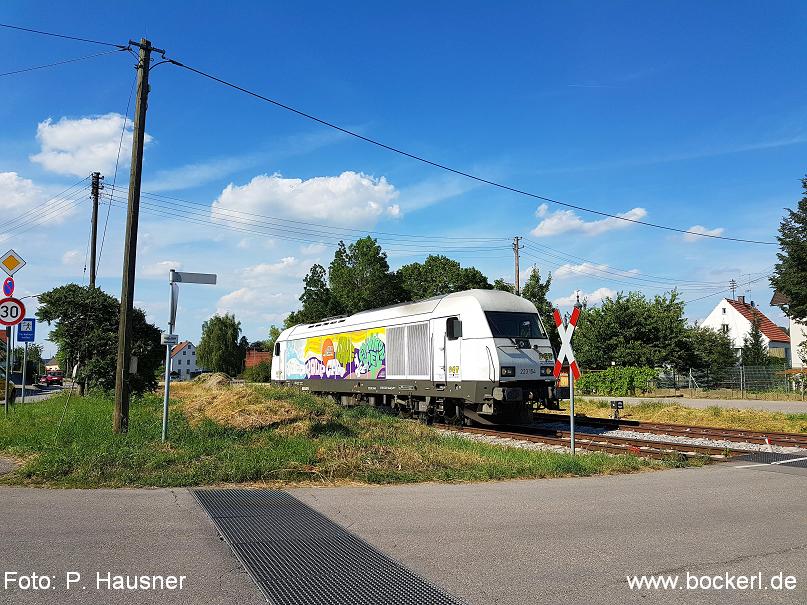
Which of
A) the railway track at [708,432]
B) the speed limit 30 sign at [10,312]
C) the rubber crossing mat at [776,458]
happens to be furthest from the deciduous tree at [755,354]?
the speed limit 30 sign at [10,312]

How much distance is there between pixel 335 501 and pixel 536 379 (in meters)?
9.48

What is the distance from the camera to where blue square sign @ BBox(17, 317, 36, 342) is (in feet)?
57.8

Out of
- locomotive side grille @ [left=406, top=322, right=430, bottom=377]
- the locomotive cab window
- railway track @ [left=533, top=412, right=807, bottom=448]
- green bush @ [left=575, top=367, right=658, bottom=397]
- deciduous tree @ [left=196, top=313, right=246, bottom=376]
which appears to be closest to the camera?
railway track @ [left=533, top=412, right=807, bottom=448]

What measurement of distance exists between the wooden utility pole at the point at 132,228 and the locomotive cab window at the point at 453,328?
7955mm

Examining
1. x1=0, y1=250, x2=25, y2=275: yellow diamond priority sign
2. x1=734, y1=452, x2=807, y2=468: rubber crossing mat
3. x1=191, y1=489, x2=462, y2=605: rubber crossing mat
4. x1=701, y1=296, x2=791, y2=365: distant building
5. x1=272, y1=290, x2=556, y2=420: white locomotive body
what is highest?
x1=701, y1=296, x2=791, y2=365: distant building

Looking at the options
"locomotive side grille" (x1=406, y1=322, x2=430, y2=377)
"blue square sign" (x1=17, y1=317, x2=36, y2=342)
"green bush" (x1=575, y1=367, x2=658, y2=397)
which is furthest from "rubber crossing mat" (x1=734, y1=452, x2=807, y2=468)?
"green bush" (x1=575, y1=367, x2=658, y2=397)

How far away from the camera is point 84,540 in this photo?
18.3 ft

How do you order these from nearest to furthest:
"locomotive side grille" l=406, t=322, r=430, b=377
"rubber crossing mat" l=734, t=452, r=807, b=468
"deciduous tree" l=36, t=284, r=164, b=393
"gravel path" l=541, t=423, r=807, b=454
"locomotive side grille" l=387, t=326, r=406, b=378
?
"rubber crossing mat" l=734, t=452, r=807, b=468, "gravel path" l=541, t=423, r=807, b=454, "locomotive side grille" l=406, t=322, r=430, b=377, "locomotive side grille" l=387, t=326, r=406, b=378, "deciduous tree" l=36, t=284, r=164, b=393

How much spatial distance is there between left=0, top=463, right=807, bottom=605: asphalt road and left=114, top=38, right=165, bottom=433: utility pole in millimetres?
4687

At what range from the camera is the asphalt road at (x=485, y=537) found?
4594 millimetres

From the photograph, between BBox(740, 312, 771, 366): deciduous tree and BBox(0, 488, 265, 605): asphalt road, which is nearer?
BBox(0, 488, 265, 605): asphalt road

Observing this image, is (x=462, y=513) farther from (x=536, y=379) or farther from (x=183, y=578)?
→ (x=536, y=379)

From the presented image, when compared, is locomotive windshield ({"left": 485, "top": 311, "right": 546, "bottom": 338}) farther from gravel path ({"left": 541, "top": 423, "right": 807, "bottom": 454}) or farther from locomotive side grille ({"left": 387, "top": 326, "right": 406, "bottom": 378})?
locomotive side grille ({"left": 387, "top": 326, "right": 406, "bottom": 378})

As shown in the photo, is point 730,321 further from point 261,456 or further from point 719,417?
point 261,456
